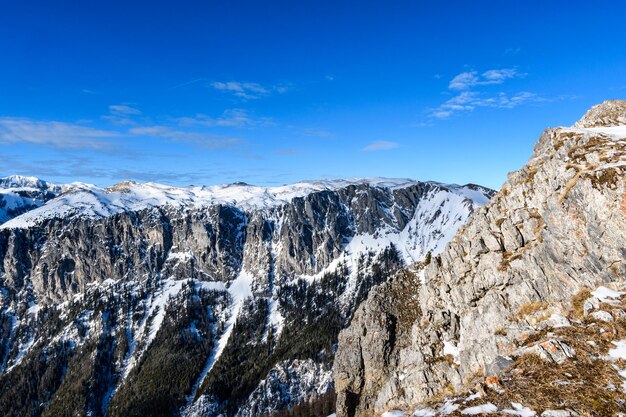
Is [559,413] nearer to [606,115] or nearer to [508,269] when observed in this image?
[508,269]

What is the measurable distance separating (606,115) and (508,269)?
47.1 meters

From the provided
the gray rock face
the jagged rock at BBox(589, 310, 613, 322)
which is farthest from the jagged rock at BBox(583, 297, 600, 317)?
the gray rock face

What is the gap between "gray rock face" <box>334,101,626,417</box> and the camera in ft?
137

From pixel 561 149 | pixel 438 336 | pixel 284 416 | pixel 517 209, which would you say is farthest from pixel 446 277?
pixel 284 416

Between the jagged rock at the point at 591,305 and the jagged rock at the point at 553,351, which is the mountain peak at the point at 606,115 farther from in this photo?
the jagged rock at the point at 553,351

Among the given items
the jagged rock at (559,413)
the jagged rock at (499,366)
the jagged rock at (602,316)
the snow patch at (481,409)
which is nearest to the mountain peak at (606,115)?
the jagged rock at (602,316)

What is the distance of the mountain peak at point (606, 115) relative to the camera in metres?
71.2

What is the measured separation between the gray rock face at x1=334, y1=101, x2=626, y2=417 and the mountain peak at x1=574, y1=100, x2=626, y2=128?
0.85 ft

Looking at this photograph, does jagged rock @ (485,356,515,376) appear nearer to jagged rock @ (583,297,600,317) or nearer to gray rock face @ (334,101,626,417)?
gray rock face @ (334,101,626,417)

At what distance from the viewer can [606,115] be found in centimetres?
7662

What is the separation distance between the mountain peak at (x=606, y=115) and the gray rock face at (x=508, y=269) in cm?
26

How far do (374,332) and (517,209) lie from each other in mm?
43106

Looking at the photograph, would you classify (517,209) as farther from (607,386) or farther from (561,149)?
(607,386)

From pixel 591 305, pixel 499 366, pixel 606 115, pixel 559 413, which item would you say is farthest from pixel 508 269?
pixel 606 115
